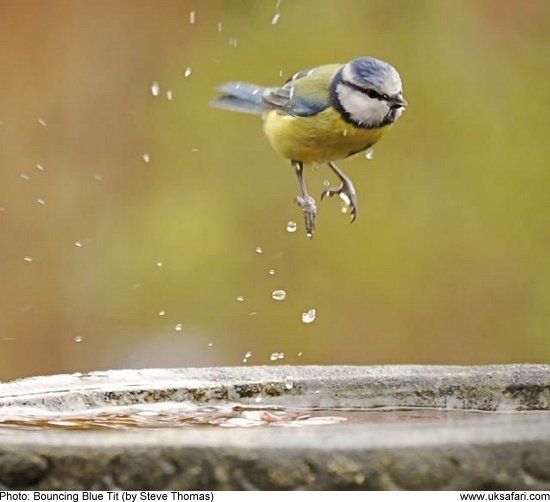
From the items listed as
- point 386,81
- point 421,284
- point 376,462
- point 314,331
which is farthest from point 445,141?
point 376,462

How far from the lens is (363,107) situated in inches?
118

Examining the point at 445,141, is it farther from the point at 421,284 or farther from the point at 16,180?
the point at 16,180

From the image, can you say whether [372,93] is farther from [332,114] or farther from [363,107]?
[332,114]

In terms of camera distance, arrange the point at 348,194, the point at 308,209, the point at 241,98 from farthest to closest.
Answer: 1. the point at 241,98
2. the point at 348,194
3. the point at 308,209

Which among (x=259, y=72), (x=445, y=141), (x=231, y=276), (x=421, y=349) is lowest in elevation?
(x=421, y=349)

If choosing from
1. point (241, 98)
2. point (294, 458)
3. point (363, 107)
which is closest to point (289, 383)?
point (294, 458)

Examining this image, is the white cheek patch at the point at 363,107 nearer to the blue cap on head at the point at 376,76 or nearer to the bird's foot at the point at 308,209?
the blue cap on head at the point at 376,76

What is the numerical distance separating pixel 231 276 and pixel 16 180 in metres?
1.04

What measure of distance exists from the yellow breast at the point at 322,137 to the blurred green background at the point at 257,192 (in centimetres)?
180

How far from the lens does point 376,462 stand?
1417mm

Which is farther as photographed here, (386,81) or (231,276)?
(231,276)

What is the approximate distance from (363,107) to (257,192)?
2085mm

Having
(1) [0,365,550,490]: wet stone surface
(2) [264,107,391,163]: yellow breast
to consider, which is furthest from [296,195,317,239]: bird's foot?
(1) [0,365,550,490]: wet stone surface

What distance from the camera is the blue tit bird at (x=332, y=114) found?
2.95 metres
